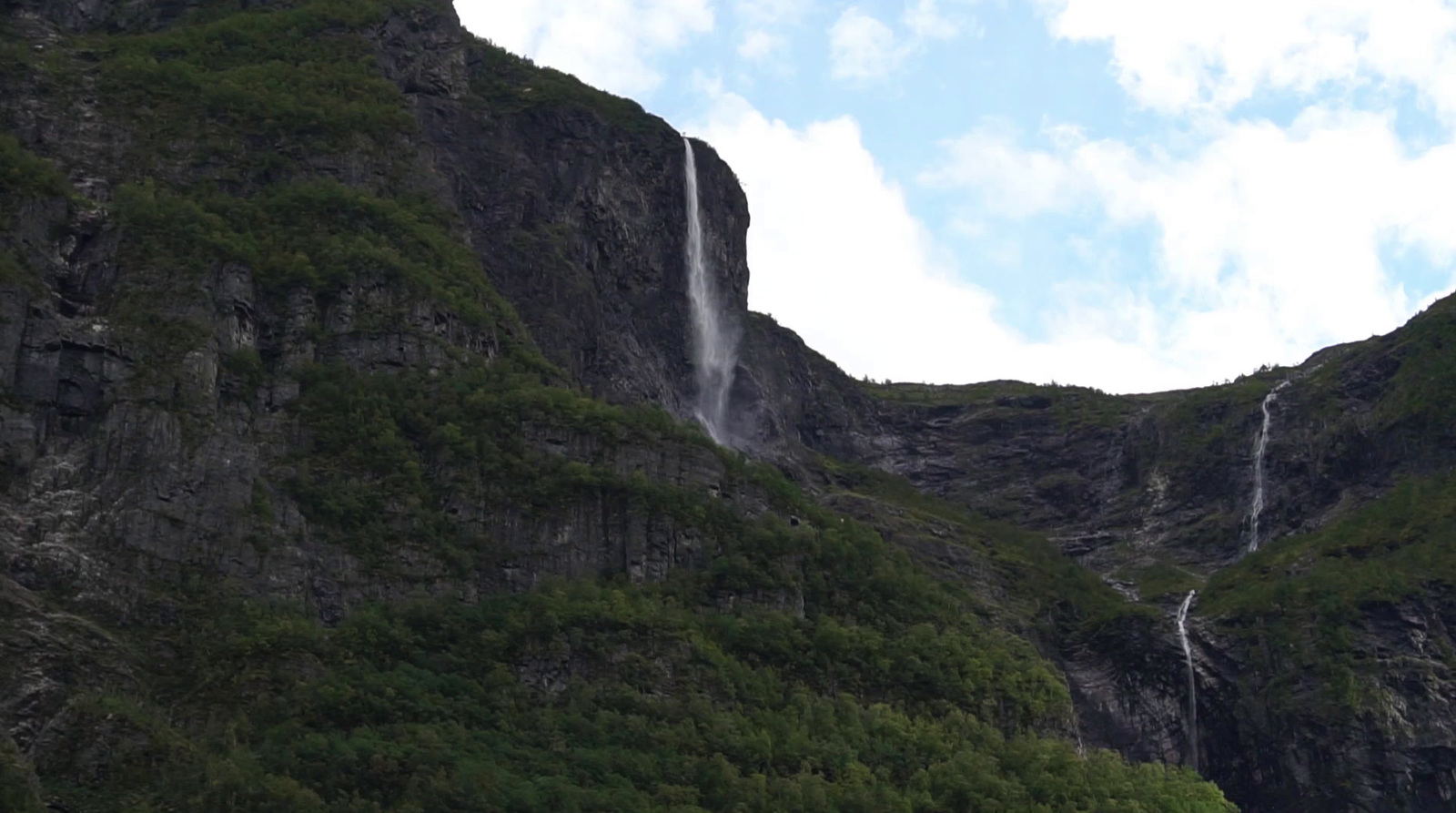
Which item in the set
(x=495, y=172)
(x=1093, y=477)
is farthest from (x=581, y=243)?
(x=1093, y=477)

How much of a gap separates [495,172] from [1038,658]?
143 feet

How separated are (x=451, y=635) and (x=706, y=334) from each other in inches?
2188

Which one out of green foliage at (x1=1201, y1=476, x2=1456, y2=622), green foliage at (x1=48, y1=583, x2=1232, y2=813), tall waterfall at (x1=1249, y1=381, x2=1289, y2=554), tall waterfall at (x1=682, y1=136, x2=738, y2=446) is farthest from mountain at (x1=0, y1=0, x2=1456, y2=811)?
tall waterfall at (x1=682, y1=136, x2=738, y2=446)

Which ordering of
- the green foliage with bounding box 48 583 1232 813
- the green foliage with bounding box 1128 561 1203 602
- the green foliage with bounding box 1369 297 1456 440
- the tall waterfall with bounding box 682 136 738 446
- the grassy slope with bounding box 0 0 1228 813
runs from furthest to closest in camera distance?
1. the tall waterfall with bounding box 682 136 738 446
2. the green foliage with bounding box 1369 297 1456 440
3. the green foliage with bounding box 1128 561 1203 602
4. the grassy slope with bounding box 0 0 1228 813
5. the green foliage with bounding box 48 583 1232 813

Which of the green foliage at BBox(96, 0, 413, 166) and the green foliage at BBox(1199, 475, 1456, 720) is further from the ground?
the green foliage at BBox(96, 0, 413, 166)

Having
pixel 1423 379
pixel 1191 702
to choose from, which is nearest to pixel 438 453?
pixel 1191 702

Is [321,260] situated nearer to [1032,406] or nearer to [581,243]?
[581,243]

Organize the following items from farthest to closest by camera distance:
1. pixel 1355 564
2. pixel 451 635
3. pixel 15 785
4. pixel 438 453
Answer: pixel 1355 564 < pixel 438 453 < pixel 451 635 < pixel 15 785

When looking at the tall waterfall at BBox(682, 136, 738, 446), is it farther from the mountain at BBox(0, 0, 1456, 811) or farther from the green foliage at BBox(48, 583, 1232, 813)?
the green foliage at BBox(48, 583, 1232, 813)

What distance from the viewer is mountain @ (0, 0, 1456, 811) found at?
102875 mm

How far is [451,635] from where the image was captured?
11075 cm

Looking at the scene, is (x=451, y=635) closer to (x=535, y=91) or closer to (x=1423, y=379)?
(x=535, y=91)

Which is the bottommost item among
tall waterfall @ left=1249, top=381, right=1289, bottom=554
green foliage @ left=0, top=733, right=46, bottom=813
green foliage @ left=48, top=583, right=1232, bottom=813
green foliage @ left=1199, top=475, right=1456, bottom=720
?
green foliage @ left=0, top=733, right=46, bottom=813

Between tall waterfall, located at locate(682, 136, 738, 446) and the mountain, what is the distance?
→ 1.51 meters
